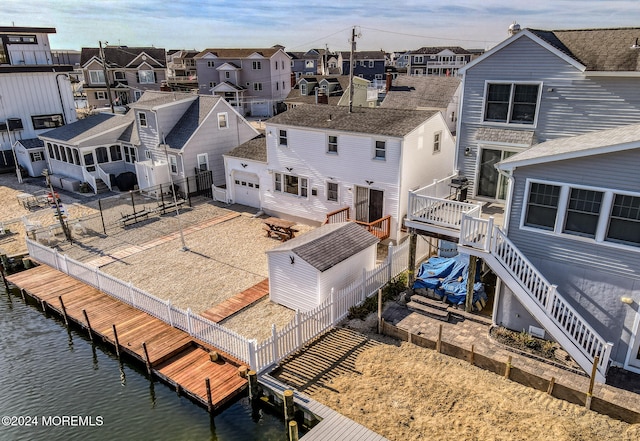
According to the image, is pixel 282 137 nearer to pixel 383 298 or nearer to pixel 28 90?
pixel 383 298

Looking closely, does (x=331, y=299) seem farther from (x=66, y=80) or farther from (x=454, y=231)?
(x=66, y=80)

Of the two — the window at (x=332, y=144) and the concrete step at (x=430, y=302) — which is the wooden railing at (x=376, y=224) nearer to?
the window at (x=332, y=144)

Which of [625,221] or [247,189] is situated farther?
[247,189]

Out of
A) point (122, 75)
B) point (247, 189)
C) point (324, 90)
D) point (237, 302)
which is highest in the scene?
point (122, 75)

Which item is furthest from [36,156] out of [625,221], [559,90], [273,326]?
[625,221]

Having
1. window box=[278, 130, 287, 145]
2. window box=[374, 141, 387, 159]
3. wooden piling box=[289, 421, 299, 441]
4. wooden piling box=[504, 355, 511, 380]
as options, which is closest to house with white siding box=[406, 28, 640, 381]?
wooden piling box=[504, 355, 511, 380]

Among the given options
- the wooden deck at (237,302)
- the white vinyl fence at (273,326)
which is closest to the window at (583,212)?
the white vinyl fence at (273,326)

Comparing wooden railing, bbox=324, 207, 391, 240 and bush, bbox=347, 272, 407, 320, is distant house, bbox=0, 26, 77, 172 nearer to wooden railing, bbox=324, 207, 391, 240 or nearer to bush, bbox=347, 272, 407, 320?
wooden railing, bbox=324, 207, 391, 240
